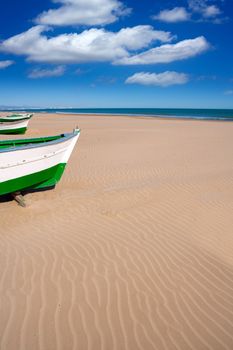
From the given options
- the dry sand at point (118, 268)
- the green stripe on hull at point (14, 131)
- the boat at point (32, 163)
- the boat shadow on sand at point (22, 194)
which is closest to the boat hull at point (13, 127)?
the green stripe on hull at point (14, 131)

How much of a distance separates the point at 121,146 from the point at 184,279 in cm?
1387

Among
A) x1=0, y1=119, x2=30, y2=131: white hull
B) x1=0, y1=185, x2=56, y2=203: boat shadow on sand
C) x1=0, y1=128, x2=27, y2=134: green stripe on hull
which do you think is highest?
x1=0, y1=119, x2=30, y2=131: white hull

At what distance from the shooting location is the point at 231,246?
17.5 ft

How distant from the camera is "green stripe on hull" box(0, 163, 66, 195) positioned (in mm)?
7155

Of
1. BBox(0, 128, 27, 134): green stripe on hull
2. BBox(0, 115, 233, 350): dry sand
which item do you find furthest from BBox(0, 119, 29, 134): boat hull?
BBox(0, 115, 233, 350): dry sand

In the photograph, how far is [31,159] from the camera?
7.44 m

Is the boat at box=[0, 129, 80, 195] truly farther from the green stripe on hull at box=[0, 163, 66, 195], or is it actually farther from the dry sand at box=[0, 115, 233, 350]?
the dry sand at box=[0, 115, 233, 350]

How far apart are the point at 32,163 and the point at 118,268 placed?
408 cm

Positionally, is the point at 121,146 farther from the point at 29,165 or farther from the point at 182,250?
the point at 182,250

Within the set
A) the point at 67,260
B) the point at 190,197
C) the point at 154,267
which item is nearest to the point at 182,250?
the point at 154,267

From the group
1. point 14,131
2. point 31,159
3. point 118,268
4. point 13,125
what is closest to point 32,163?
point 31,159

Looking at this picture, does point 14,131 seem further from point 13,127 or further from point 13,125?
point 13,125

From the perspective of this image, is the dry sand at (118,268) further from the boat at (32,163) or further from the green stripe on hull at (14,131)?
the green stripe on hull at (14,131)

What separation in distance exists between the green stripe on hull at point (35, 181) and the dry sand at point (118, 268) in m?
0.33
